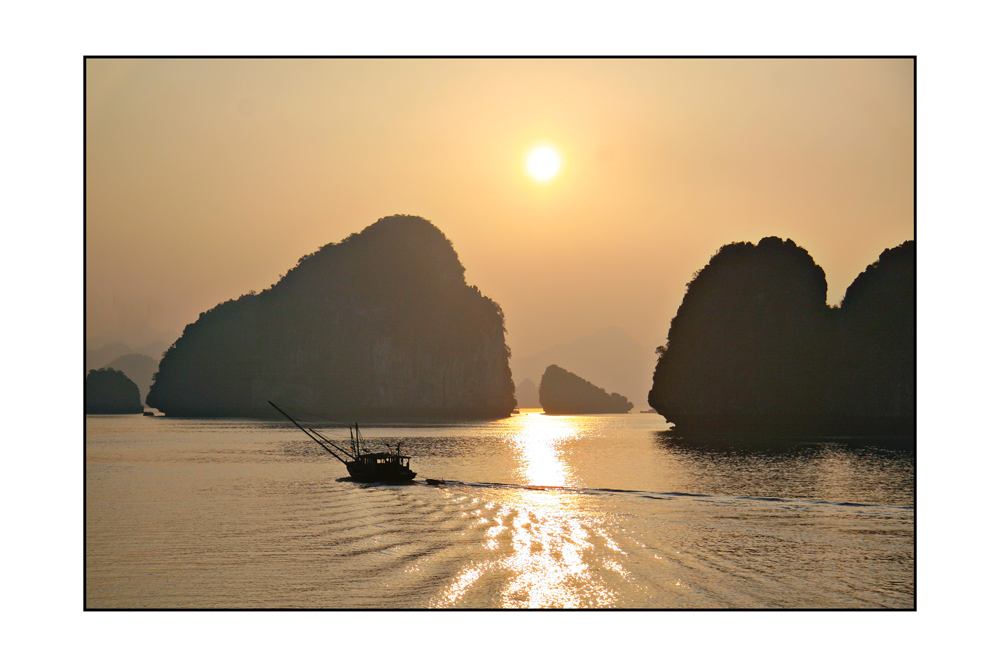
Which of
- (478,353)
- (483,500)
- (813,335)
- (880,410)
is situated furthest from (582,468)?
(478,353)

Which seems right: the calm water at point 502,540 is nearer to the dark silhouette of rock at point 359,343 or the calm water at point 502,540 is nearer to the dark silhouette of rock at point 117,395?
the dark silhouette of rock at point 359,343

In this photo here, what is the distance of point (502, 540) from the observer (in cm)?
Answer: 1680

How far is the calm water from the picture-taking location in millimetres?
12117

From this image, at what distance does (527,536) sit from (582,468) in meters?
23.5

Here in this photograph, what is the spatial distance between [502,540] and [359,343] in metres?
159

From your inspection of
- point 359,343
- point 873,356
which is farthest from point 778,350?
point 359,343

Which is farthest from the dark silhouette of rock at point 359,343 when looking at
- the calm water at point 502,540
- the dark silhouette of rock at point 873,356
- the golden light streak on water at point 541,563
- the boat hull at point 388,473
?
the golden light streak on water at point 541,563

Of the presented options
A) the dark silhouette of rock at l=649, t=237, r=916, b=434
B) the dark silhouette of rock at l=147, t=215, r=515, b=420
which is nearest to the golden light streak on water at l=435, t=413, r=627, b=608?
the dark silhouette of rock at l=649, t=237, r=916, b=434

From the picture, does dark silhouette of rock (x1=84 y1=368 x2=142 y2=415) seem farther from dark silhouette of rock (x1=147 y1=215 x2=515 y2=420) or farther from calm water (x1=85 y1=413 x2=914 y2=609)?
calm water (x1=85 y1=413 x2=914 y2=609)

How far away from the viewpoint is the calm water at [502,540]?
12117 mm

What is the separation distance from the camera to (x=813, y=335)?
88938mm

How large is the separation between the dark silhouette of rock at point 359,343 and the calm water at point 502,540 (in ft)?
427

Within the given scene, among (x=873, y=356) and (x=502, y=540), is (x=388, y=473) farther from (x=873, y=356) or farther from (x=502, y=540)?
(x=873, y=356)
